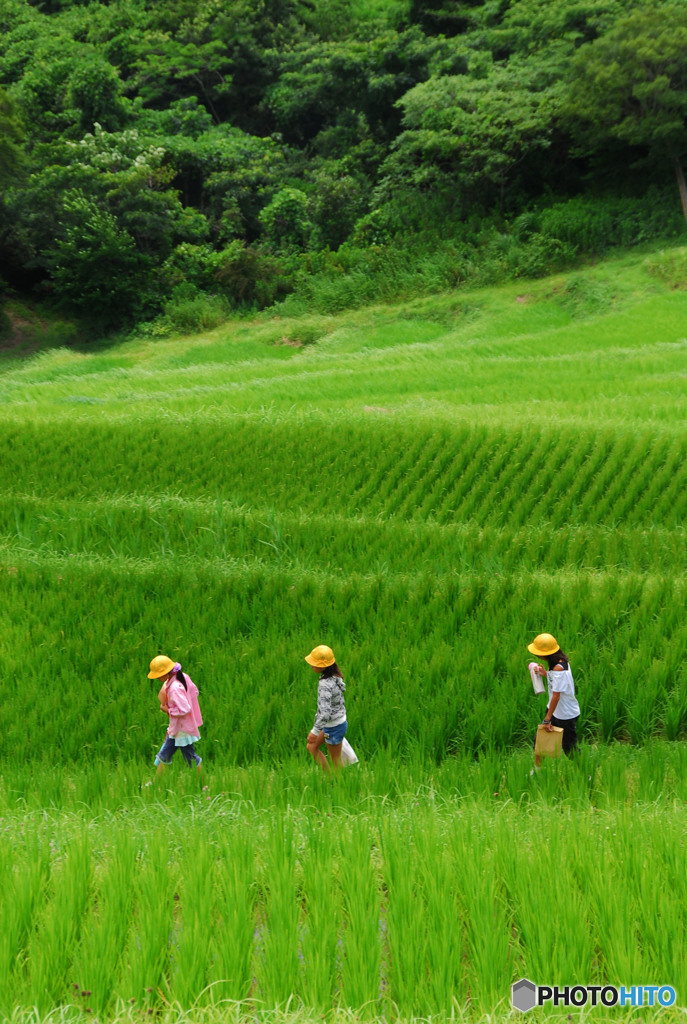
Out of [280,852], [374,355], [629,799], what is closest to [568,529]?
[629,799]

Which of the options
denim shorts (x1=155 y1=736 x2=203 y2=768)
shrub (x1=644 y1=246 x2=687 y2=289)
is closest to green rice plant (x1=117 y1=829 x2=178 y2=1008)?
denim shorts (x1=155 y1=736 x2=203 y2=768)

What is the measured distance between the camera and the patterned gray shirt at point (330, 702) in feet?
13.6

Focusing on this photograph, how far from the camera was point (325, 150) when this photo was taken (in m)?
31.0

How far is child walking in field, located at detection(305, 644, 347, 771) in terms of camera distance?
414 centimetres

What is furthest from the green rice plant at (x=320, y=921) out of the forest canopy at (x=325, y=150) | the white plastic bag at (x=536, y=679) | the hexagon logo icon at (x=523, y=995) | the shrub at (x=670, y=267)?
the forest canopy at (x=325, y=150)

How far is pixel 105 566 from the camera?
757 cm

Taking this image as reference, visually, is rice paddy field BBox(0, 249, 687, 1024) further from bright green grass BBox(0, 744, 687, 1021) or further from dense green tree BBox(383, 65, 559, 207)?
dense green tree BBox(383, 65, 559, 207)

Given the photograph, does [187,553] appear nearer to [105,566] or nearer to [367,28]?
[105,566]

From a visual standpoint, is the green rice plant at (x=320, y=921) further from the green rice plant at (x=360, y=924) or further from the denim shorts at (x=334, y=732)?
the denim shorts at (x=334, y=732)

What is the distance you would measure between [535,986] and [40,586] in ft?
18.8

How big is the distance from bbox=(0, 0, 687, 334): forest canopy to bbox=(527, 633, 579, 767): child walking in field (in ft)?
67.3

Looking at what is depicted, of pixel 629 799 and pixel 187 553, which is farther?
pixel 187 553

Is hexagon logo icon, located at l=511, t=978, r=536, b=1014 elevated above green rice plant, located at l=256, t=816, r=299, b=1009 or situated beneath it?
situated beneath

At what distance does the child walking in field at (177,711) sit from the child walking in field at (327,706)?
0.65 m
